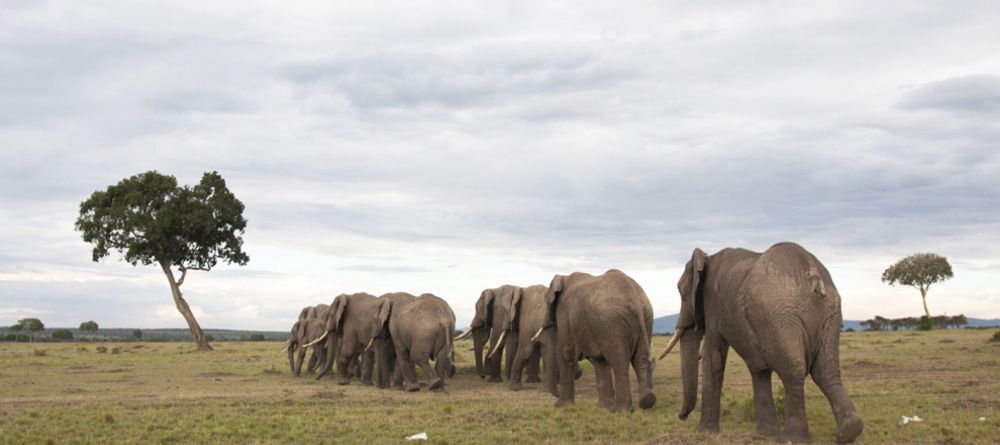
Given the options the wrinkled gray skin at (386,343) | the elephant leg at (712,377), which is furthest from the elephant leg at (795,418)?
the wrinkled gray skin at (386,343)

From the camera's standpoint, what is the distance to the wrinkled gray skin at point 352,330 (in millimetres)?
29453

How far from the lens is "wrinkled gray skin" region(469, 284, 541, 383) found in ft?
92.4

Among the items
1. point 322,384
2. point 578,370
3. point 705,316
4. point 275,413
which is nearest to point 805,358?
point 705,316

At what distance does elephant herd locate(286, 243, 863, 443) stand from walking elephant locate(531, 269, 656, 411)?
24mm

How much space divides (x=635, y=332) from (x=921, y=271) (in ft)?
284

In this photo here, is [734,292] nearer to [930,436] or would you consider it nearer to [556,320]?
[930,436]

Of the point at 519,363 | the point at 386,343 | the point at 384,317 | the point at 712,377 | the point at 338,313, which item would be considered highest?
the point at 338,313

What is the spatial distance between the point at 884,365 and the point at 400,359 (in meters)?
16.4

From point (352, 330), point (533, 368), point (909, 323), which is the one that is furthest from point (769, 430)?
point (909, 323)

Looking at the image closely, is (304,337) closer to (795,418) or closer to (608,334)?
(608,334)

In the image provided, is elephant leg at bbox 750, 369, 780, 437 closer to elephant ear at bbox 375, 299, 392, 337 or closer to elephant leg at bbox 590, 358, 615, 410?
elephant leg at bbox 590, 358, 615, 410

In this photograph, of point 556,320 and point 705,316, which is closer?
point 705,316

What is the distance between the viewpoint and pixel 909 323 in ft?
281

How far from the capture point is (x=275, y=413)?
1917 cm
